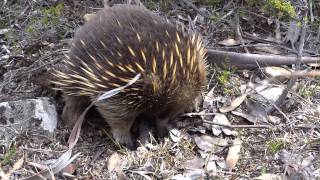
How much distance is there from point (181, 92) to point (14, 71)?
1.48m

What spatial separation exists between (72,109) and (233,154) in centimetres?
123

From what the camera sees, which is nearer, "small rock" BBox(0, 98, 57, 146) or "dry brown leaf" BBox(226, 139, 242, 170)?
"dry brown leaf" BBox(226, 139, 242, 170)

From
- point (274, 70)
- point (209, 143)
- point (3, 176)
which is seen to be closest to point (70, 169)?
point (3, 176)

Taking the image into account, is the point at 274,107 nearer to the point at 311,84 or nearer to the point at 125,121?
the point at 311,84

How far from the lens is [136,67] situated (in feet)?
9.61

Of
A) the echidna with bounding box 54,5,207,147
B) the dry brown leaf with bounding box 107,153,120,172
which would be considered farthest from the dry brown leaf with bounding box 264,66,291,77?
the dry brown leaf with bounding box 107,153,120,172

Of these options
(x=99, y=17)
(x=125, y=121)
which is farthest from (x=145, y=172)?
(x=99, y=17)

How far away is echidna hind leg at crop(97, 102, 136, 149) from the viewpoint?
10.2 ft

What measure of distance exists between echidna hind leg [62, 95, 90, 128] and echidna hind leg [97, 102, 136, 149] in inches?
10.6

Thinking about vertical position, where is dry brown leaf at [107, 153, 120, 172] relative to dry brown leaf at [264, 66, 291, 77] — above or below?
below

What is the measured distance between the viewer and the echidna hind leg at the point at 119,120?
312 cm

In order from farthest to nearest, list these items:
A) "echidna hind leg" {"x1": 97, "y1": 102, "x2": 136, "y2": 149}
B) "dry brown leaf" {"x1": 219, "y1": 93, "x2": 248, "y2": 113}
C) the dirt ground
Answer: "dry brown leaf" {"x1": 219, "y1": 93, "x2": 248, "y2": 113}, "echidna hind leg" {"x1": 97, "y1": 102, "x2": 136, "y2": 149}, the dirt ground

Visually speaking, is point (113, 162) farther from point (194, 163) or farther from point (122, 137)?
point (194, 163)

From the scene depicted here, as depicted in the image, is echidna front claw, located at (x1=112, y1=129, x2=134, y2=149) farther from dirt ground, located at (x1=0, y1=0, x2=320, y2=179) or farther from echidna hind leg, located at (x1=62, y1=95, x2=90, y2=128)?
echidna hind leg, located at (x1=62, y1=95, x2=90, y2=128)
